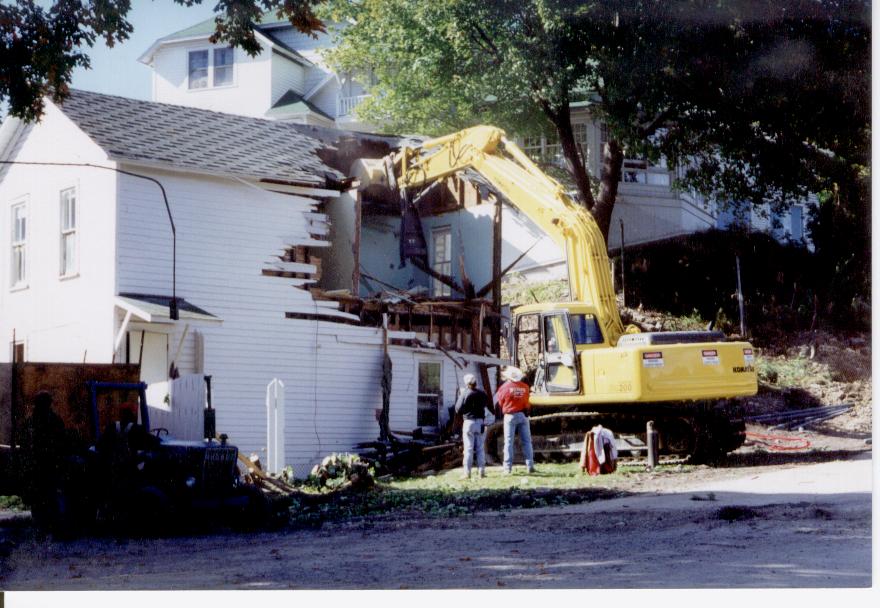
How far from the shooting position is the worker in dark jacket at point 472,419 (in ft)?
38.9

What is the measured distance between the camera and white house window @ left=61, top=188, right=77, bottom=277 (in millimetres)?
10273

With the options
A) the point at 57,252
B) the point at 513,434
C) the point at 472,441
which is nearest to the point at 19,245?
the point at 57,252

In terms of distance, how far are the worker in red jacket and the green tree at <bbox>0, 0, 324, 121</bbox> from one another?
422 centimetres

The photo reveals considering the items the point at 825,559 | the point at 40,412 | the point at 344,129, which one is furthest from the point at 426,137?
the point at 825,559

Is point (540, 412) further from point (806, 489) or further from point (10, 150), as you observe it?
point (10, 150)

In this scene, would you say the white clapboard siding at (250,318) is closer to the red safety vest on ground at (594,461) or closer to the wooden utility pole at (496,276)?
the wooden utility pole at (496,276)

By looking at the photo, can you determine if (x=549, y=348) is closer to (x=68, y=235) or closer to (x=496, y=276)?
(x=496, y=276)

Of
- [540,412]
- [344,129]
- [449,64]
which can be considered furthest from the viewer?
[540,412]

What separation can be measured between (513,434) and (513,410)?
269 millimetres

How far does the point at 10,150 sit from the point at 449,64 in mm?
3670

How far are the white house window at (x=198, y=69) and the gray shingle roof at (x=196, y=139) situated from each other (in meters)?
0.30

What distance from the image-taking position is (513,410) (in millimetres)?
12312

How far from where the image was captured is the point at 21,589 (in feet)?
29.3

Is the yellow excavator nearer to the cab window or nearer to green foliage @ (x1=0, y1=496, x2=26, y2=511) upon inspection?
the cab window
